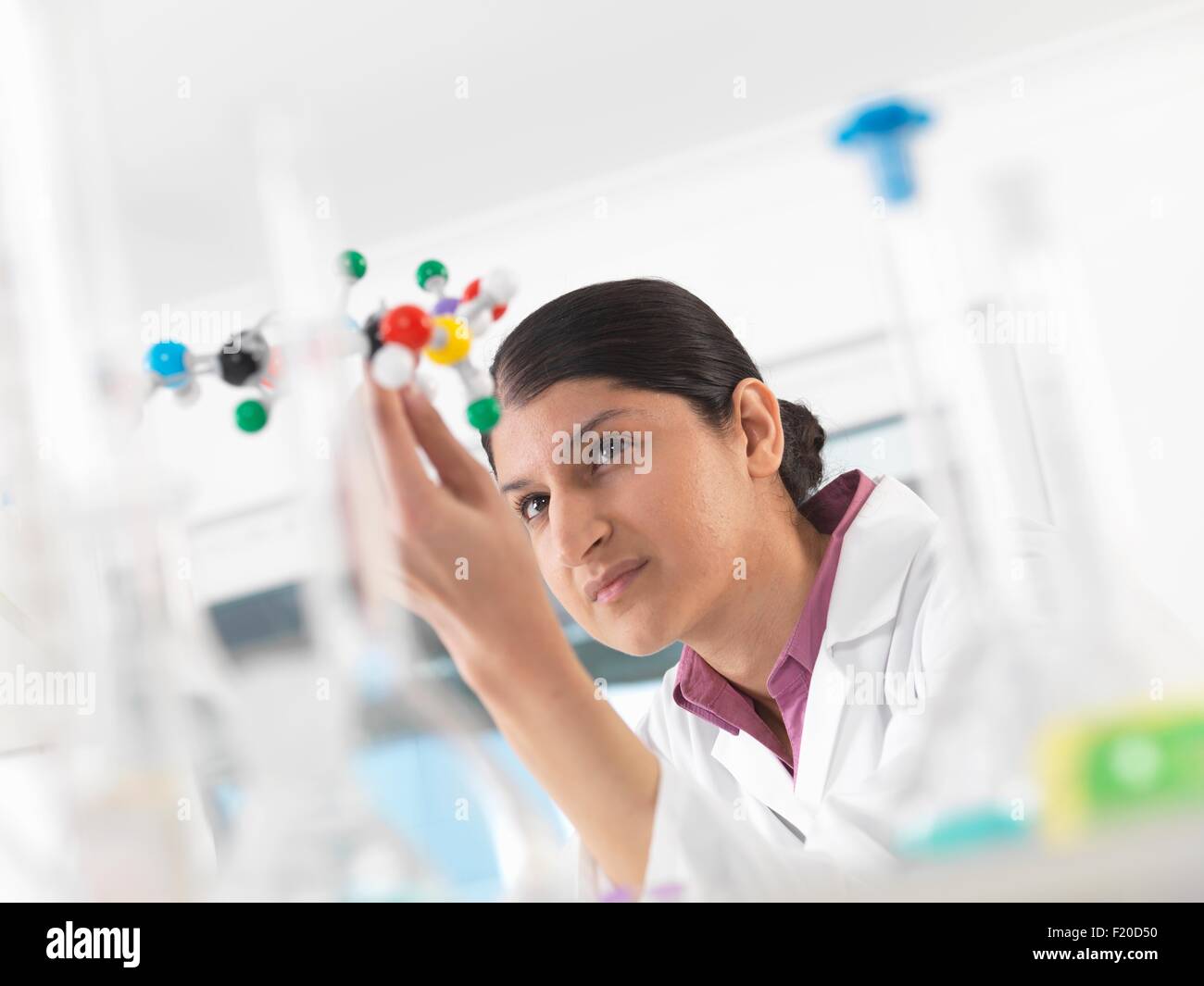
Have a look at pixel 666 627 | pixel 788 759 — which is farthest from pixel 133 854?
pixel 788 759

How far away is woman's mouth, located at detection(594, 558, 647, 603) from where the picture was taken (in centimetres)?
108

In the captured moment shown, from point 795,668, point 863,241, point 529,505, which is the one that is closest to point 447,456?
point 529,505

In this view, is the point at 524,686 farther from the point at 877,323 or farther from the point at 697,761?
the point at 877,323

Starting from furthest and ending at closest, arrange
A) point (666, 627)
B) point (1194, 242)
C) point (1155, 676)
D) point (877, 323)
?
point (877, 323) < point (1194, 242) < point (666, 627) < point (1155, 676)

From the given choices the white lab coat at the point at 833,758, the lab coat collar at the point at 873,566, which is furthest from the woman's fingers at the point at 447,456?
the lab coat collar at the point at 873,566

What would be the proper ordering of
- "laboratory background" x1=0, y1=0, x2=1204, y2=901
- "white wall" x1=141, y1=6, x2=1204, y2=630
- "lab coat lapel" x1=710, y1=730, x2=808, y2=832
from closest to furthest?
"laboratory background" x1=0, y1=0, x2=1204, y2=901 < "lab coat lapel" x1=710, y1=730, x2=808, y2=832 < "white wall" x1=141, y1=6, x2=1204, y2=630

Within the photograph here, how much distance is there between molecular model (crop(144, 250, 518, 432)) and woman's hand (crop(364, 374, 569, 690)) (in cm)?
3

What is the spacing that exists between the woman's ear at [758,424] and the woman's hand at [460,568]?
2.53 ft

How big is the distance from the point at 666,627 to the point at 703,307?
400mm

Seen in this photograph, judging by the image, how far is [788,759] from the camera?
1.23 meters

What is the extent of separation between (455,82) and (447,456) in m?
1.85

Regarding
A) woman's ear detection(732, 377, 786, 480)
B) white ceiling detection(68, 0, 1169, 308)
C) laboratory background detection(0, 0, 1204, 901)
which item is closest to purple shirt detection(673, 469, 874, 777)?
woman's ear detection(732, 377, 786, 480)

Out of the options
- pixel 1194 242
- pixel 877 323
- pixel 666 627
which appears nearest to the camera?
pixel 666 627

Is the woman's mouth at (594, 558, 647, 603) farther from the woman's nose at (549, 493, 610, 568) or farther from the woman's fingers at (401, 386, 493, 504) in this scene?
the woman's fingers at (401, 386, 493, 504)
